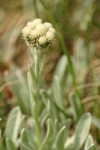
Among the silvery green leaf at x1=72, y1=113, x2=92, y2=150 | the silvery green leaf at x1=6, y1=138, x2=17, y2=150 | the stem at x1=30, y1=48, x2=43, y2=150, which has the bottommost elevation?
the silvery green leaf at x1=72, y1=113, x2=92, y2=150

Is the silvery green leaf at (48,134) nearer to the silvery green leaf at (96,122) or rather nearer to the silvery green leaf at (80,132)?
the silvery green leaf at (80,132)

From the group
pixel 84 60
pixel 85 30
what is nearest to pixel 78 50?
pixel 84 60

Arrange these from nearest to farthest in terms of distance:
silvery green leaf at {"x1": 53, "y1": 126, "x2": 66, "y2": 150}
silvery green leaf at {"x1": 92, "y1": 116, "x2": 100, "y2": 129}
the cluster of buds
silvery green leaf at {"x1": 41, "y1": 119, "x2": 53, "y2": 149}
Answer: the cluster of buds
silvery green leaf at {"x1": 53, "y1": 126, "x2": 66, "y2": 150}
silvery green leaf at {"x1": 41, "y1": 119, "x2": 53, "y2": 149}
silvery green leaf at {"x1": 92, "y1": 116, "x2": 100, "y2": 129}

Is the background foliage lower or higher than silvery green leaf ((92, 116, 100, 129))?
higher

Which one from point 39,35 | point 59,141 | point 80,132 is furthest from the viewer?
point 80,132

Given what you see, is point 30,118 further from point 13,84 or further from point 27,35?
point 27,35

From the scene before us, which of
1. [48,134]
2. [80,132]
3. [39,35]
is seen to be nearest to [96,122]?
[80,132]

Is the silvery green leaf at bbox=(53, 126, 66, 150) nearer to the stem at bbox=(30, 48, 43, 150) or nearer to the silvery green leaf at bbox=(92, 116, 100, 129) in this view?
the stem at bbox=(30, 48, 43, 150)

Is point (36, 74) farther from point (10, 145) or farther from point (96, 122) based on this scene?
point (96, 122)

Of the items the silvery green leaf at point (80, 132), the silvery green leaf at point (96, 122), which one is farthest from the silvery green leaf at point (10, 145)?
the silvery green leaf at point (96, 122)

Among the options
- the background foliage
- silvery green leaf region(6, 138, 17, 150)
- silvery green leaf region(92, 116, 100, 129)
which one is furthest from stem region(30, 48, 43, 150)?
silvery green leaf region(92, 116, 100, 129)

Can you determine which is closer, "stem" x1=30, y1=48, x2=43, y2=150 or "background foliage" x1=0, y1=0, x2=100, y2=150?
"stem" x1=30, y1=48, x2=43, y2=150
